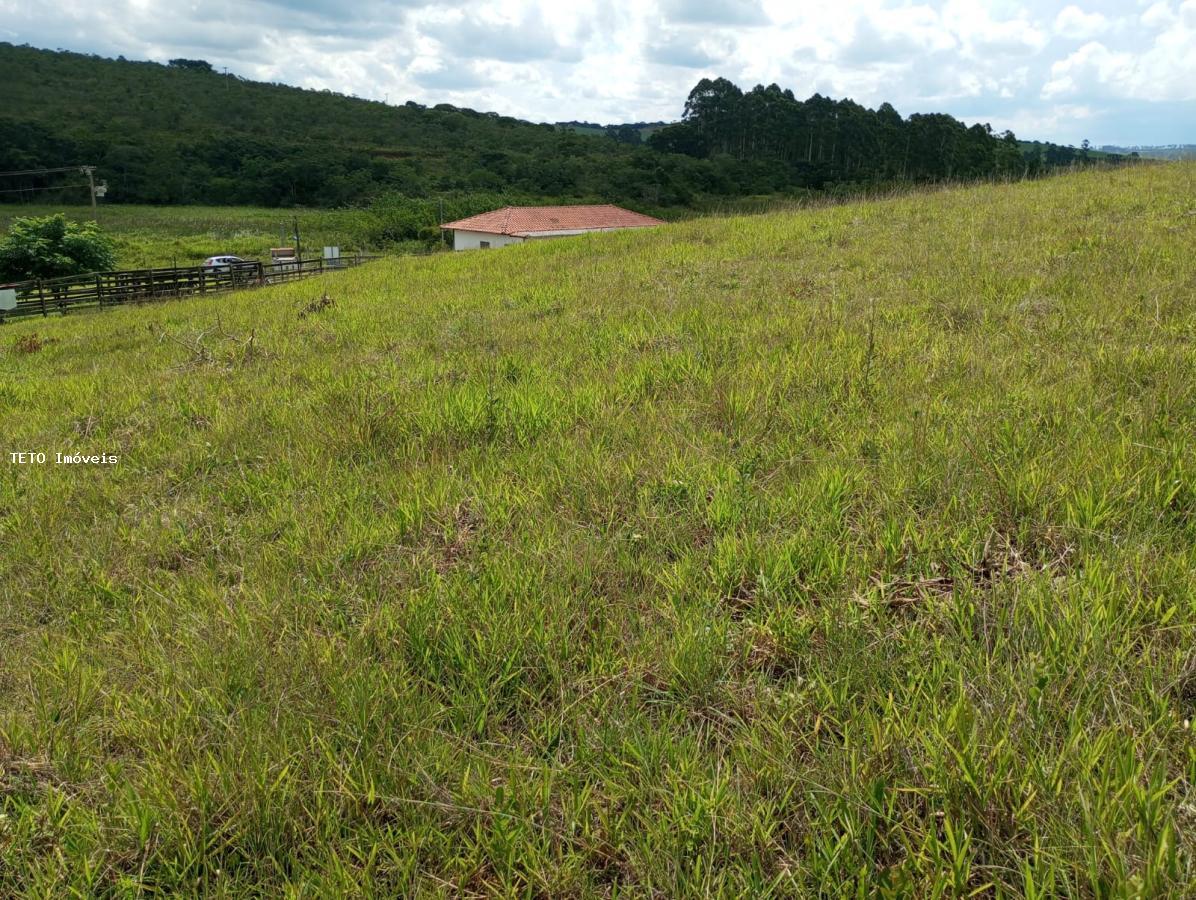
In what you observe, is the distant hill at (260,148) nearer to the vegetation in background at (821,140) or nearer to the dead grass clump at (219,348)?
the vegetation in background at (821,140)

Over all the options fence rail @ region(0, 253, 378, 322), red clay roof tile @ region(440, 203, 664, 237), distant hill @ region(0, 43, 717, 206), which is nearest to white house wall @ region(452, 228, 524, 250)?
red clay roof tile @ region(440, 203, 664, 237)

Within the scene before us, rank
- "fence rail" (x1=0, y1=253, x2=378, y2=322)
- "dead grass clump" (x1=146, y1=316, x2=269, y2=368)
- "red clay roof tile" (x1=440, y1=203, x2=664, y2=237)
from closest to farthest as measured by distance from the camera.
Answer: "dead grass clump" (x1=146, y1=316, x2=269, y2=368), "fence rail" (x1=0, y1=253, x2=378, y2=322), "red clay roof tile" (x1=440, y1=203, x2=664, y2=237)

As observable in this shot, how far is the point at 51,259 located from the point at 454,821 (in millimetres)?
46943

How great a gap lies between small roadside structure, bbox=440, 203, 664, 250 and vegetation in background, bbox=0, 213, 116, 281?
822 inches

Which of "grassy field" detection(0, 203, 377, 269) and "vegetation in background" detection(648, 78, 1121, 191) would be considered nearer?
"grassy field" detection(0, 203, 377, 269)

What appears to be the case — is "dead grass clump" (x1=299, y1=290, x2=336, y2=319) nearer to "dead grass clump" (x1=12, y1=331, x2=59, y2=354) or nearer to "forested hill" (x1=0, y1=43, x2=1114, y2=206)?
"dead grass clump" (x1=12, y1=331, x2=59, y2=354)

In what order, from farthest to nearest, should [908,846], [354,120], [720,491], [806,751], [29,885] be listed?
[354,120] < [720,491] < [806,751] < [29,885] < [908,846]

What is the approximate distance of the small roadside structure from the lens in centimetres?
4766

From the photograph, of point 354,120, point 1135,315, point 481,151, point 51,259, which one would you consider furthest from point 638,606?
point 354,120

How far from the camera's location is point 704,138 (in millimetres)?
110188

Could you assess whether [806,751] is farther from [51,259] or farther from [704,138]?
[704,138]

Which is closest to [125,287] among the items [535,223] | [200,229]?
[535,223]

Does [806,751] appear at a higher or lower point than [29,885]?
higher

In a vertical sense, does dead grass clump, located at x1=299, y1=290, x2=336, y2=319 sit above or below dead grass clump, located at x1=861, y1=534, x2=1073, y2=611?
above
